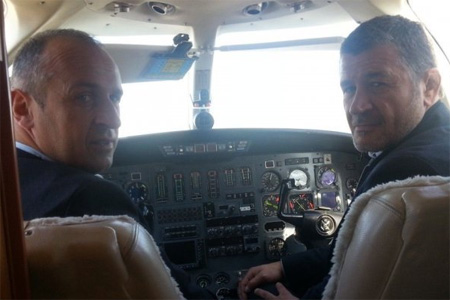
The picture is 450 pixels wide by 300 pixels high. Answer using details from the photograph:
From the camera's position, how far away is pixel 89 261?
0.69m

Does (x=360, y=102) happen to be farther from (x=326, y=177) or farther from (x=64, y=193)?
(x=326, y=177)

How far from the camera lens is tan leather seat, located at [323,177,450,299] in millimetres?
711

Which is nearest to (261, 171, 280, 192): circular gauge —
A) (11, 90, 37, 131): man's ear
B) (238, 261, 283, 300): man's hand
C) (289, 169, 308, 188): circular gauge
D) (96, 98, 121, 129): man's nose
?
(289, 169, 308, 188): circular gauge

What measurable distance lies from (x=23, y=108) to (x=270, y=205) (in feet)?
6.00

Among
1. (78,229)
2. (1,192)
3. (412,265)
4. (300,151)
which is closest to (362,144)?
(412,265)

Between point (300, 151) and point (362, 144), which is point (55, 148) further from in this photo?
point (300, 151)

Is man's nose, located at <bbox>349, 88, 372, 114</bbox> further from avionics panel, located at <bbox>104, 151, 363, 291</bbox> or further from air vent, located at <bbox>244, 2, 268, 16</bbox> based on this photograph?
avionics panel, located at <bbox>104, 151, 363, 291</bbox>

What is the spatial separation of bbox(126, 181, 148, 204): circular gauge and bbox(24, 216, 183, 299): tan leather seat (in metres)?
1.95

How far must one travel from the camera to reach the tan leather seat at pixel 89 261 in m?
0.69

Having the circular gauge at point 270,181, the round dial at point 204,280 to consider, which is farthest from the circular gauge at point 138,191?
the circular gauge at point 270,181

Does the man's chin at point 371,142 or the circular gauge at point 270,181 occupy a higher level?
the man's chin at point 371,142

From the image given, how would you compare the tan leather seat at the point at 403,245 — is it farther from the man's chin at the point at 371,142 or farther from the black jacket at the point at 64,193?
the man's chin at the point at 371,142

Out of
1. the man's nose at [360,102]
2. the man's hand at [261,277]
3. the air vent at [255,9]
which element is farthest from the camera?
the air vent at [255,9]

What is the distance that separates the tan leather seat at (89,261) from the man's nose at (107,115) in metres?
0.61
